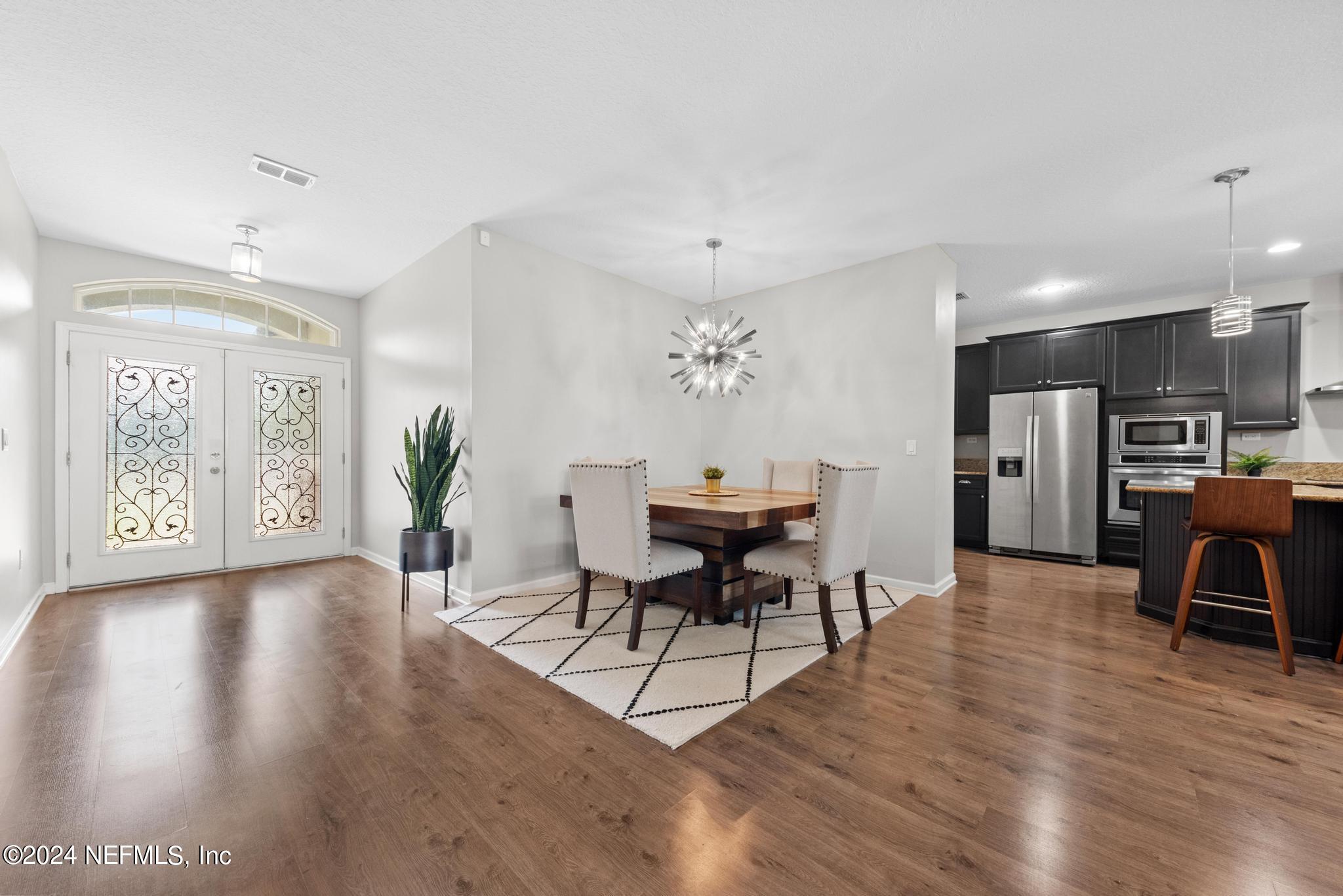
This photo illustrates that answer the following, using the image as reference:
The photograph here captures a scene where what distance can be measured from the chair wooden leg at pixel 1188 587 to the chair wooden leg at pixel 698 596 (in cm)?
247

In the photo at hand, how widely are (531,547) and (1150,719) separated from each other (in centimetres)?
346

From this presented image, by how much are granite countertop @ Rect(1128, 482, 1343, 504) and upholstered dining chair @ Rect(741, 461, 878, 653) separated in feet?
5.85

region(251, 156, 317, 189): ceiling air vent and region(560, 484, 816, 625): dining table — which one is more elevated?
region(251, 156, 317, 189): ceiling air vent

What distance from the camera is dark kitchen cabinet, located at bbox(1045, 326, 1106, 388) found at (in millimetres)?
5012

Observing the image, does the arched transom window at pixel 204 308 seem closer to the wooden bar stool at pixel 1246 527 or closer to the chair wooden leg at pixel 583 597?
the chair wooden leg at pixel 583 597

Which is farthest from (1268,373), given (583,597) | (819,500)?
Answer: (583,597)

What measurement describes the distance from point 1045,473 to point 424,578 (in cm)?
567

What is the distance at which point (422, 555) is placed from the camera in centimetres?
338

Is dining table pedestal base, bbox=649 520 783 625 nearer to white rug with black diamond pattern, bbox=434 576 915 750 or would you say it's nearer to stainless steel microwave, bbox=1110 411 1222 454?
white rug with black diamond pattern, bbox=434 576 915 750

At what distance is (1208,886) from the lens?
1.25m

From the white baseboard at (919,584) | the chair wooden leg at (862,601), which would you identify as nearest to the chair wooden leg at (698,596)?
the chair wooden leg at (862,601)

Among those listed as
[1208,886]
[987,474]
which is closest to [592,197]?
[1208,886]

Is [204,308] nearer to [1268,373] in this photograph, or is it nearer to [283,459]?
[283,459]

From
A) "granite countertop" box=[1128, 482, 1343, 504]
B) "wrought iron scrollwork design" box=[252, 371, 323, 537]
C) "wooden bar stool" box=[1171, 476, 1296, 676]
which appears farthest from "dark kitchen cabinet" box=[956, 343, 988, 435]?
"wrought iron scrollwork design" box=[252, 371, 323, 537]
